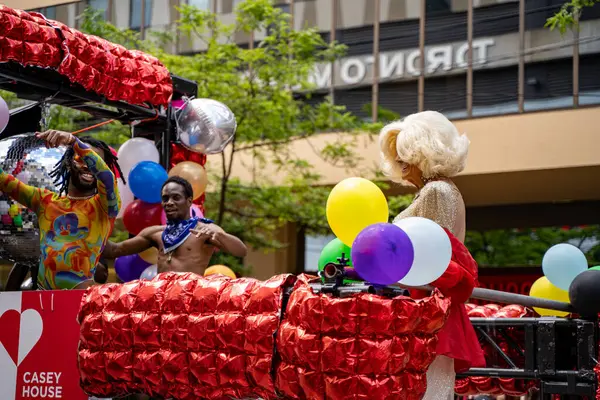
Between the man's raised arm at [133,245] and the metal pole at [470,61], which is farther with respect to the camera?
the metal pole at [470,61]

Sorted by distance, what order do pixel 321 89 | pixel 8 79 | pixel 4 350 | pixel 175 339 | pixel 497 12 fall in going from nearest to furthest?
pixel 175 339
pixel 4 350
pixel 8 79
pixel 497 12
pixel 321 89

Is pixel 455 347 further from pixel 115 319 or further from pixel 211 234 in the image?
pixel 211 234

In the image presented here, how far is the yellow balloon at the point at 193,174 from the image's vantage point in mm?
7039

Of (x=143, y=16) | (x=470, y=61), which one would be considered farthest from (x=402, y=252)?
(x=143, y=16)

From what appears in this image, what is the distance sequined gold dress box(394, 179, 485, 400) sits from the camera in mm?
3967

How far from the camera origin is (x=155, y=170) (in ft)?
22.2

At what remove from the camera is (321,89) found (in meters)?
18.2

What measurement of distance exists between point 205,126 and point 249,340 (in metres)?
3.22

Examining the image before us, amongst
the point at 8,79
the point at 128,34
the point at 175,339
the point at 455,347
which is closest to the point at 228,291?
the point at 175,339

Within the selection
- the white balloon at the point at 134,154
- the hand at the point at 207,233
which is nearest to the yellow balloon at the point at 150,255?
the white balloon at the point at 134,154

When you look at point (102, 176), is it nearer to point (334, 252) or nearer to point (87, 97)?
point (87, 97)

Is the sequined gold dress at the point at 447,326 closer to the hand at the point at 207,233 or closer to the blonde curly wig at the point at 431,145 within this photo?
the blonde curly wig at the point at 431,145

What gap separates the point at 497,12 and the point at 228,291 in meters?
14.1

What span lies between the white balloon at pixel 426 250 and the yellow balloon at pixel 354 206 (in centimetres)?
33
